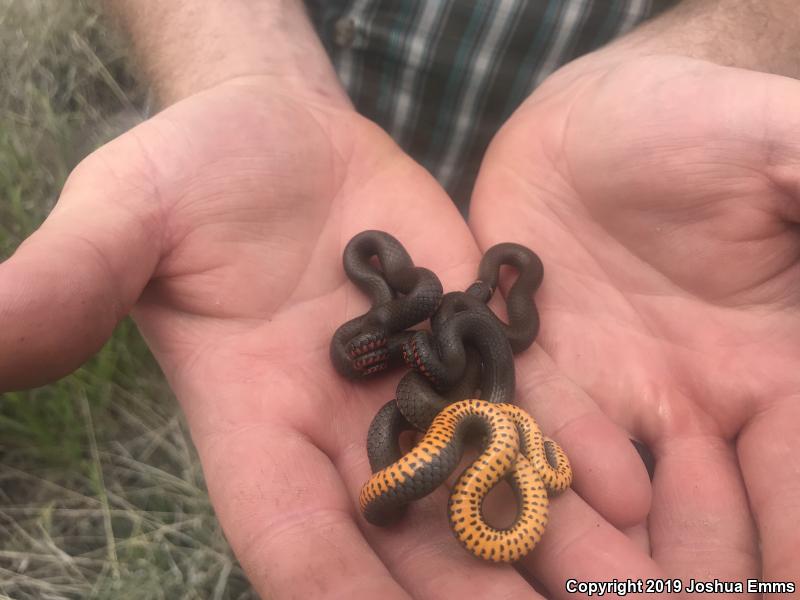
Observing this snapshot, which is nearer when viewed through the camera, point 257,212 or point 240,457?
point 240,457

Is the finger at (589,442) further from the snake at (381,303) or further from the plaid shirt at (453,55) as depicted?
the plaid shirt at (453,55)

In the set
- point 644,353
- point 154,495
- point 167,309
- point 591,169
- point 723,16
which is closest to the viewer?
point 167,309

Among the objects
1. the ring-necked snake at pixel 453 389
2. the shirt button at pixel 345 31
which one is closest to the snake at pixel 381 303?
the ring-necked snake at pixel 453 389

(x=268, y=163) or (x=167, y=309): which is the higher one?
Result: (x=268, y=163)

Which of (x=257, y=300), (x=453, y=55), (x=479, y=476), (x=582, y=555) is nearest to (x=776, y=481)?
(x=582, y=555)

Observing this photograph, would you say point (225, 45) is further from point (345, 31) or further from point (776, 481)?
point (776, 481)

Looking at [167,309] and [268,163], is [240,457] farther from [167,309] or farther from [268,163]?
[268,163]

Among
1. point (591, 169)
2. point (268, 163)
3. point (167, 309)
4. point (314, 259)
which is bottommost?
point (591, 169)

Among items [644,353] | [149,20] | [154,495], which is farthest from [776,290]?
[149,20]
